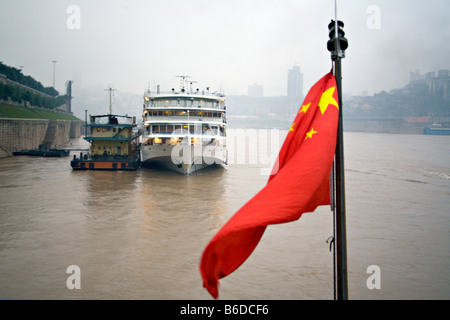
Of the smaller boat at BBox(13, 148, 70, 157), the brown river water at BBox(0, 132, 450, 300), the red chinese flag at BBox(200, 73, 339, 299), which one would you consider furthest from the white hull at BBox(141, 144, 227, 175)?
the red chinese flag at BBox(200, 73, 339, 299)

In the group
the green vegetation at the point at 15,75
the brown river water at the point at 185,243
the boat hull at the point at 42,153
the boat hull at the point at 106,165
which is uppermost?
the green vegetation at the point at 15,75

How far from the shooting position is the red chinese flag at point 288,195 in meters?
2.99

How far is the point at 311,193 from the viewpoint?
10.7ft

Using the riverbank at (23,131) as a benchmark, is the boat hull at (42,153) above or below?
below

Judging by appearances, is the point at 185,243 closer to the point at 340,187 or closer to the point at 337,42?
the point at 340,187

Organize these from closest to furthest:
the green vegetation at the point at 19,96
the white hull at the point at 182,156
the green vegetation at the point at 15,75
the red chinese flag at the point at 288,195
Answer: the red chinese flag at the point at 288,195 < the white hull at the point at 182,156 < the green vegetation at the point at 19,96 < the green vegetation at the point at 15,75

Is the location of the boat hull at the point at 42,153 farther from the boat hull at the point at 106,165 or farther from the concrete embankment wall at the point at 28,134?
the boat hull at the point at 106,165

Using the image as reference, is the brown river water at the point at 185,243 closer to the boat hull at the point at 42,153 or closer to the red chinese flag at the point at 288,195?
the red chinese flag at the point at 288,195

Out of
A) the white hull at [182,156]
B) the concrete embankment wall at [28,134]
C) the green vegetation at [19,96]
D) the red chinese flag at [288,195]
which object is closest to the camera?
the red chinese flag at [288,195]

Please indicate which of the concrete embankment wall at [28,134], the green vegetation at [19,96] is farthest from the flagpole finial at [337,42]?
the green vegetation at [19,96]

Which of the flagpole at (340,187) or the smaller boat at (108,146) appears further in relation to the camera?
the smaller boat at (108,146)

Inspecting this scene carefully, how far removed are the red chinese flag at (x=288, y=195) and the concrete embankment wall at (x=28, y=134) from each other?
137 ft

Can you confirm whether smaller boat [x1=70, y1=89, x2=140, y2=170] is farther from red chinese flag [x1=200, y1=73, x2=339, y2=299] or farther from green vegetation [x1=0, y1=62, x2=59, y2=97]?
green vegetation [x1=0, y1=62, x2=59, y2=97]

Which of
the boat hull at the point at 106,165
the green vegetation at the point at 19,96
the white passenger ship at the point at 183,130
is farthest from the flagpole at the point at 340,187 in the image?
the green vegetation at the point at 19,96
